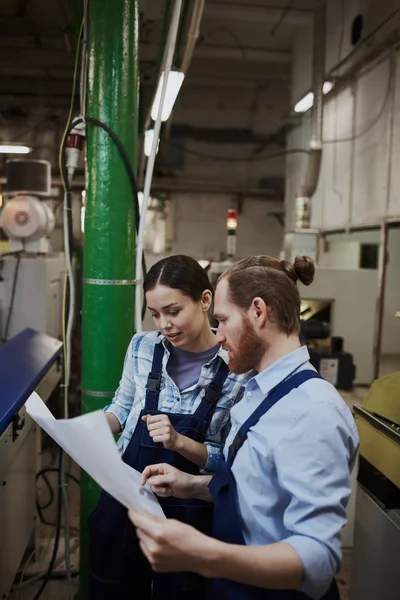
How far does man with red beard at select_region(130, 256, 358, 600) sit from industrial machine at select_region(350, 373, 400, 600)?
79 cm

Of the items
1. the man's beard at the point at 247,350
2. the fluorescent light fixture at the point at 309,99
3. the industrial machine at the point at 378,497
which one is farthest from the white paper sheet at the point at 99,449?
the fluorescent light fixture at the point at 309,99

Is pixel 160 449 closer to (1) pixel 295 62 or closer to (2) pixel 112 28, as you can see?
(2) pixel 112 28

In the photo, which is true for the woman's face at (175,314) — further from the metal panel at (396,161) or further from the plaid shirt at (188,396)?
the metal panel at (396,161)

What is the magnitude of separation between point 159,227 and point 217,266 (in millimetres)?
3291

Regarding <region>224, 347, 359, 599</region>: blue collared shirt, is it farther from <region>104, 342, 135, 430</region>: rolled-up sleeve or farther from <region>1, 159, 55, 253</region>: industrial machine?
<region>1, 159, 55, 253</region>: industrial machine

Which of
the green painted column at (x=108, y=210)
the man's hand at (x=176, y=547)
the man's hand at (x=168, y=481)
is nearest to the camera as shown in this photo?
the man's hand at (x=176, y=547)

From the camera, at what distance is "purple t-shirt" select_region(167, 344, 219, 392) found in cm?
137

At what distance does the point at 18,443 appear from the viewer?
1.81m

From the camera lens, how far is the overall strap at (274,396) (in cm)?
95

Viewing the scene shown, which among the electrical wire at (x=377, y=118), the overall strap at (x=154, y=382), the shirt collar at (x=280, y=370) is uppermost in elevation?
the electrical wire at (x=377, y=118)

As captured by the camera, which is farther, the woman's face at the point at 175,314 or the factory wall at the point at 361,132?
the factory wall at the point at 361,132

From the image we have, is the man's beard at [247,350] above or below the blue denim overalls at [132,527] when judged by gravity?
above

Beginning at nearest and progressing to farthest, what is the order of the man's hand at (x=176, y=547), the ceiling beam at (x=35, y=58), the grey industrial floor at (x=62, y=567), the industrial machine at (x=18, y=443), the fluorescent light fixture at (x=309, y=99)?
the man's hand at (x=176, y=547), the industrial machine at (x=18, y=443), the grey industrial floor at (x=62, y=567), the fluorescent light fixture at (x=309, y=99), the ceiling beam at (x=35, y=58)

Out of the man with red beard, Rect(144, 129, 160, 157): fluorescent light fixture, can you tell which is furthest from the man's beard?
Rect(144, 129, 160, 157): fluorescent light fixture
